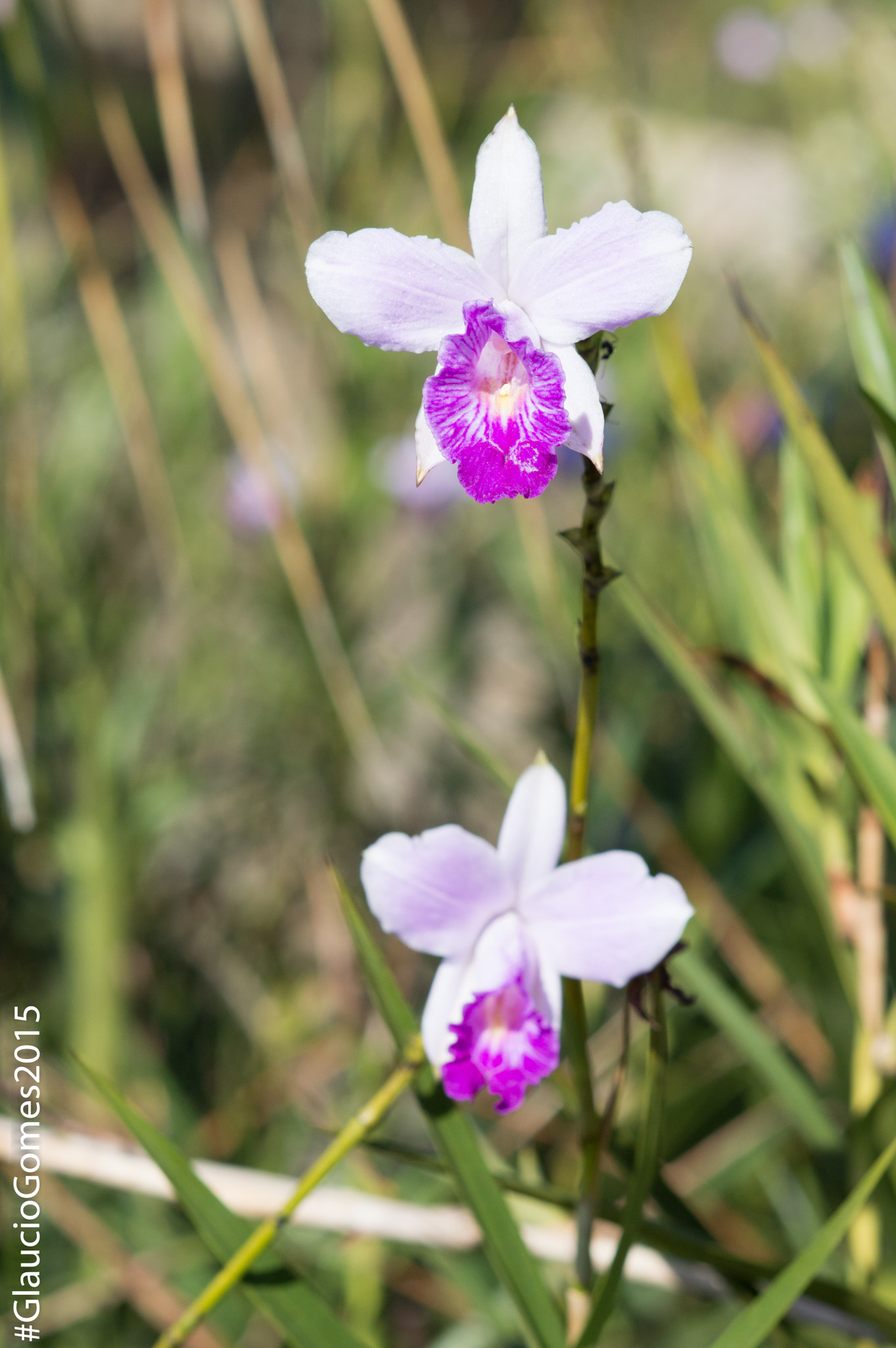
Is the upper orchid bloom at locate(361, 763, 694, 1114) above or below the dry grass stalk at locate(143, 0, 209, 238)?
below

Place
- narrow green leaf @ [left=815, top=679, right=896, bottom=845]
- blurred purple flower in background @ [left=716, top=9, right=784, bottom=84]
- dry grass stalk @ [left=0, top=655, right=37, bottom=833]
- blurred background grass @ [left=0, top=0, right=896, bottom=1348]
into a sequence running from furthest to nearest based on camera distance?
1. blurred purple flower in background @ [left=716, top=9, right=784, bottom=84]
2. blurred background grass @ [left=0, top=0, right=896, bottom=1348]
3. dry grass stalk @ [left=0, top=655, right=37, bottom=833]
4. narrow green leaf @ [left=815, top=679, right=896, bottom=845]

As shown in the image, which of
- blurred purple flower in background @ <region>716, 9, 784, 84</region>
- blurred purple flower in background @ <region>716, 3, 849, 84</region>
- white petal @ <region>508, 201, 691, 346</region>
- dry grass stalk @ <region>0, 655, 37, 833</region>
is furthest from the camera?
blurred purple flower in background @ <region>716, 9, 784, 84</region>

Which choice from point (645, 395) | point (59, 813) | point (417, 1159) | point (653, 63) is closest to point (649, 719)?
point (645, 395)

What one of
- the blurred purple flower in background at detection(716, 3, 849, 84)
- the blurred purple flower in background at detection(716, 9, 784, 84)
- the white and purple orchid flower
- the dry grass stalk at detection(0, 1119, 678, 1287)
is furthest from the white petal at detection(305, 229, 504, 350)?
the blurred purple flower in background at detection(716, 9, 784, 84)

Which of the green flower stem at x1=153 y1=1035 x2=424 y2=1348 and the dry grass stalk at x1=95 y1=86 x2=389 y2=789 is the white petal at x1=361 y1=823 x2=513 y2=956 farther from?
the dry grass stalk at x1=95 y1=86 x2=389 y2=789

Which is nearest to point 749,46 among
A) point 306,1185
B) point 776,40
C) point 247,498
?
point 776,40

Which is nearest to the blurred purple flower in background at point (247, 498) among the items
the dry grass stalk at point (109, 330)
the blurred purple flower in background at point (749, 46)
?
the dry grass stalk at point (109, 330)

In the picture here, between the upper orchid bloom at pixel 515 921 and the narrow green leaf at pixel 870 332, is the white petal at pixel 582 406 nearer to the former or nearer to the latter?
the upper orchid bloom at pixel 515 921
